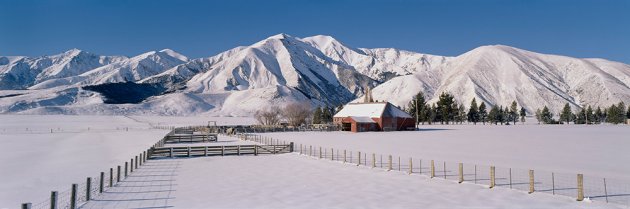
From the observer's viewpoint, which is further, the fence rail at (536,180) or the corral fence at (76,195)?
the fence rail at (536,180)

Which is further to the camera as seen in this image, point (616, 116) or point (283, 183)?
point (616, 116)

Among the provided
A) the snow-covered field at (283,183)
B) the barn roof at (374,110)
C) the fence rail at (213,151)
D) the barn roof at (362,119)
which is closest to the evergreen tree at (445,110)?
the barn roof at (374,110)

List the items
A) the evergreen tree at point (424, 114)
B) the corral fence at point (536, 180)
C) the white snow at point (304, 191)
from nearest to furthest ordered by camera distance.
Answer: the white snow at point (304, 191) → the corral fence at point (536, 180) → the evergreen tree at point (424, 114)

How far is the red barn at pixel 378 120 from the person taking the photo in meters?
93.6

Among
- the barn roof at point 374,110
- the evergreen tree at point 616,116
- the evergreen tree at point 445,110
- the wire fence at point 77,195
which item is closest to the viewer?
the wire fence at point 77,195

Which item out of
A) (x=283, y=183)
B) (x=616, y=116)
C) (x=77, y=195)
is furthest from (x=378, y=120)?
(x=616, y=116)

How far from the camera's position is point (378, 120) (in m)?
97.1

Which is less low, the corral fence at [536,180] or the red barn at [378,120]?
the red barn at [378,120]

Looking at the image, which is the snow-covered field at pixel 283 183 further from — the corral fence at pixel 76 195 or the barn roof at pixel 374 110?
the barn roof at pixel 374 110

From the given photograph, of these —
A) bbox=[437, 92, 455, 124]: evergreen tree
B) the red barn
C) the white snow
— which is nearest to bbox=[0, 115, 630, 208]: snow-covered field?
the white snow

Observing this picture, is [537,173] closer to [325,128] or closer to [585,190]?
[585,190]

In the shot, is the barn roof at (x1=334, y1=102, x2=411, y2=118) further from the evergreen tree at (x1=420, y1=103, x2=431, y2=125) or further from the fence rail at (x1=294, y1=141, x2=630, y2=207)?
the fence rail at (x1=294, y1=141, x2=630, y2=207)

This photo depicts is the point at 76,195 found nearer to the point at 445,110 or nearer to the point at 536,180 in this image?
the point at 536,180

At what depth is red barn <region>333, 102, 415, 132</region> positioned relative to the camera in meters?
93.6
